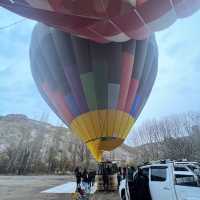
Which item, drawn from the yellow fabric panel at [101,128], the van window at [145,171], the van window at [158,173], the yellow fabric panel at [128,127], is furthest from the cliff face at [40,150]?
the van window at [158,173]

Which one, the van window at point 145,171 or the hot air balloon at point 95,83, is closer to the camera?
the van window at point 145,171

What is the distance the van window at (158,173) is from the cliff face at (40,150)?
41.9m

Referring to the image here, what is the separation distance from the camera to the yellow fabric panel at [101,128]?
16.2 metres

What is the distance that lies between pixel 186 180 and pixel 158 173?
45.1 inches

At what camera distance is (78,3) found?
359 inches

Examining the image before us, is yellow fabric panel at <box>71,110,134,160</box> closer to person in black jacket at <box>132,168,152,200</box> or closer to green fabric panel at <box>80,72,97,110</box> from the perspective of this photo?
green fabric panel at <box>80,72,97,110</box>

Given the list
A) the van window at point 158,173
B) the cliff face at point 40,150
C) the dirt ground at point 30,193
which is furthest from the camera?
the cliff face at point 40,150

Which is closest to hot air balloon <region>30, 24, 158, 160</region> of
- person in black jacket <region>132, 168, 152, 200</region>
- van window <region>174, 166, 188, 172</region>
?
person in black jacket <region>132, 168, 152, 200</region>

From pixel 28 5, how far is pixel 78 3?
1.66 meters

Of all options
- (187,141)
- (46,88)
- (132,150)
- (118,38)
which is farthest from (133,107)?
(132,150)

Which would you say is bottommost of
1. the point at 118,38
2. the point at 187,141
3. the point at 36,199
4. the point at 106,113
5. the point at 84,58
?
the point at 36,199

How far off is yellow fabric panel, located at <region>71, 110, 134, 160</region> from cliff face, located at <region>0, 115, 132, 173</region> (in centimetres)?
3427

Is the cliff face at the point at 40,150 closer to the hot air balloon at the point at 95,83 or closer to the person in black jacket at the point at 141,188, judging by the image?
the hot air balloon at the point at 95,83

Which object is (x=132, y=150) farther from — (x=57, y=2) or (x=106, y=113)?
(x=57, y=2)
